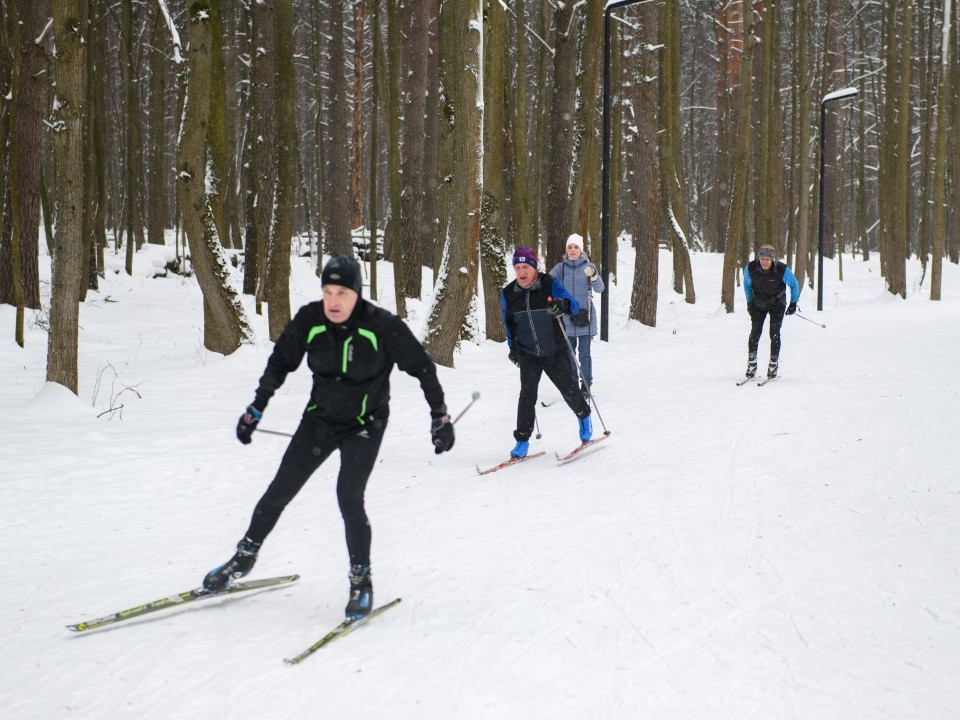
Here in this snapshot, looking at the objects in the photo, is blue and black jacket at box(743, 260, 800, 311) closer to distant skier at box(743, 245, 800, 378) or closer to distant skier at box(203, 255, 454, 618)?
distant skier at box(743, 245, 800, 378)

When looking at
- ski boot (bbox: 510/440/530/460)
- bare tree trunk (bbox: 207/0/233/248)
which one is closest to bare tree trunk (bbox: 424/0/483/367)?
bare tree trunk (bbox: 207/0/233/248)

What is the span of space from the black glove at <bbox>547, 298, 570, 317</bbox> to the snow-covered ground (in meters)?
1.42

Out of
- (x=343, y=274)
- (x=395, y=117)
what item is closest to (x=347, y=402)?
(x=343, y=274)

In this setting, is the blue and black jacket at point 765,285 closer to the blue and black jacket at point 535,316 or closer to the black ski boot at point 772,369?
the black ski boot at point 772,369

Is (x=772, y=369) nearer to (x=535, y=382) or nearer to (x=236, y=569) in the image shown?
(x=535, y=382)

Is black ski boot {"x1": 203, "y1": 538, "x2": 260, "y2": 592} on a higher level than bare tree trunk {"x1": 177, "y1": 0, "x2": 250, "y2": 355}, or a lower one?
lower

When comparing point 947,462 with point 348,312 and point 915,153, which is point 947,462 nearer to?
point 348,312

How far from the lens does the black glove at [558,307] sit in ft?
24.2

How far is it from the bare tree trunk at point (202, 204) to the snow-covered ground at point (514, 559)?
185 centimetres

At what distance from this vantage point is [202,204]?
468 inches

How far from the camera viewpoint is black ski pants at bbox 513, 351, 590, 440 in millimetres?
7660

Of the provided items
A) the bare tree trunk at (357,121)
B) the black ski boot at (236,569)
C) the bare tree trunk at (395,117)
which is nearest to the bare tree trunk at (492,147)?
the bare tree trunk at (395,117)

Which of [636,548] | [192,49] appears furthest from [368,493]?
[192,49]

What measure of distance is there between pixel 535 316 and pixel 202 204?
6.54 m
